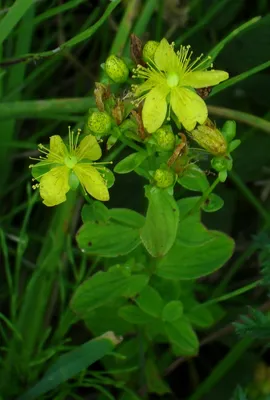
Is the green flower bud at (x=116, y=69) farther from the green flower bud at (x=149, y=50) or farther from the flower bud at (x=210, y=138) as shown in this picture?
the flower bud at (x=210, y=138)

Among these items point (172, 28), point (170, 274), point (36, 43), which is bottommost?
point (170, 274)

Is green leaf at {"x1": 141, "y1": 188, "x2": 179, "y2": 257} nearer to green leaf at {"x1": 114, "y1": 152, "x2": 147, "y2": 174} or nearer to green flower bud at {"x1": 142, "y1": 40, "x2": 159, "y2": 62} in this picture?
green leaf at {"x1": 114, "y1": 152, "x2": 147, "y2": 174}

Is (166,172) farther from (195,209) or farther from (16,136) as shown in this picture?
(16,136)

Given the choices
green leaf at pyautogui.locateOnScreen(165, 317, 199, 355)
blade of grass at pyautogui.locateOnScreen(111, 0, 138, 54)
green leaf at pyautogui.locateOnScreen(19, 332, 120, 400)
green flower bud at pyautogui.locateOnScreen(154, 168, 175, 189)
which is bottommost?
green leaf at pyautogui.locateOnScreen(165, 317, 199, 355)

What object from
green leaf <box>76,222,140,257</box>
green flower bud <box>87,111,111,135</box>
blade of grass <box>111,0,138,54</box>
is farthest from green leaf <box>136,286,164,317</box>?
blade of grass <box>111,0,138,54</box>

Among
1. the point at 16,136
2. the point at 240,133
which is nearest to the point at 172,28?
the point at 240,133

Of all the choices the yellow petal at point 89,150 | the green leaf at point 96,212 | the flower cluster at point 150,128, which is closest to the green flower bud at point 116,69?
the flower cluster at point 150,128
